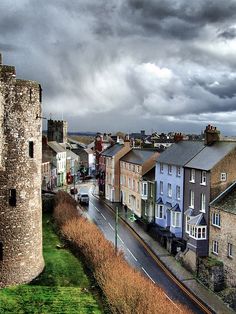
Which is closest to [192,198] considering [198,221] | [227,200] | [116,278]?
[198,221]

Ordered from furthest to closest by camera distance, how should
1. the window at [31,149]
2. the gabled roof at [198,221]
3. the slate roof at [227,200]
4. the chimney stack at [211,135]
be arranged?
the chimney stack at [211,135] → the gabled roof at [198,221] → the slate roof at [227,200] → the window at [31,149]

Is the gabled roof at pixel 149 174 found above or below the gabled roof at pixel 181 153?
below

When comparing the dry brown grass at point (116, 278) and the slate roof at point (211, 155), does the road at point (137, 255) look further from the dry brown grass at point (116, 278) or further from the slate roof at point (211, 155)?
the slate roof at point (211, 155)

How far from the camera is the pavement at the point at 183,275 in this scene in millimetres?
36281

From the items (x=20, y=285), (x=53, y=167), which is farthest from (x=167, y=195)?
(x=53, y=167)

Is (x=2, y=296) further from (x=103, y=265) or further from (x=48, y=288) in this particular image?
(x=103, y=265)

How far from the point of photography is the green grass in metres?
27.8

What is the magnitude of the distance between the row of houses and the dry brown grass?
11112 millimetres

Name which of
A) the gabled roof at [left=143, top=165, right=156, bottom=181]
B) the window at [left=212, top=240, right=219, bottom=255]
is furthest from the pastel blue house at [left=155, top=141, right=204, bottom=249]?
the window at [left=212, top=240, right=219, bottom=255]

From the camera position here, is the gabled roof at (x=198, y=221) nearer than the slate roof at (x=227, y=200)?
No

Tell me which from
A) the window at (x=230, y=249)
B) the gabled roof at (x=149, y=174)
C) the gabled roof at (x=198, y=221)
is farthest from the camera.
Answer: the gabled roof at (x=149, y=174)

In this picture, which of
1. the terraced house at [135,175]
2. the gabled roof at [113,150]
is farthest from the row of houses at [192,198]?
the gabled roof at [113,150]

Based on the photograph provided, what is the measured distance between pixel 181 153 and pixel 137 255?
51.7 ft

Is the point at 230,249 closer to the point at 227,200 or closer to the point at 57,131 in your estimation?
the point at 227,200
